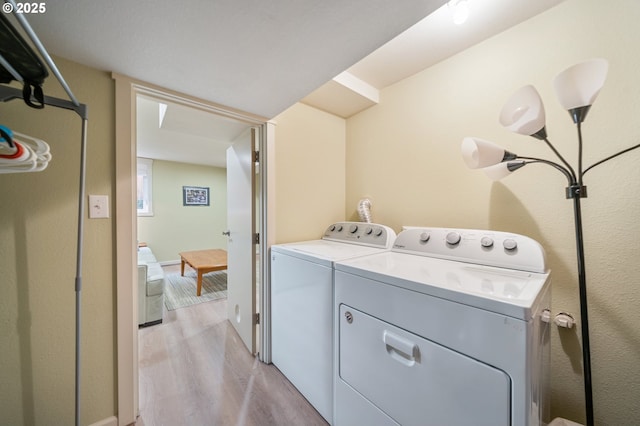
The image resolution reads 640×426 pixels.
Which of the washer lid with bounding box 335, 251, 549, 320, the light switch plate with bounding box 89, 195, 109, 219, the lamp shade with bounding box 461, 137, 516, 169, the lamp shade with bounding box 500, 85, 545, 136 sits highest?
the lamp shade with bounding box 500, 85, 545, 136

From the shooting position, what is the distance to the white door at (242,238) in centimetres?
181

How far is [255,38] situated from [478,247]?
145 cm

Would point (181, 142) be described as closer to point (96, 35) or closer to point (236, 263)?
point (236, 263)

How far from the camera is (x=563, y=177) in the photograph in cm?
115

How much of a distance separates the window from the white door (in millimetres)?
3496

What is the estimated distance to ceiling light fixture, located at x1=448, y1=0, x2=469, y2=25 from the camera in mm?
1146

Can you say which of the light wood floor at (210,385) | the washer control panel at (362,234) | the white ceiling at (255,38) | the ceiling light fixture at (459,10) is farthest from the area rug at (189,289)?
the ceiling light fixture at (459,10)

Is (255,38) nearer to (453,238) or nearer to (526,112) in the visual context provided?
(526,112)

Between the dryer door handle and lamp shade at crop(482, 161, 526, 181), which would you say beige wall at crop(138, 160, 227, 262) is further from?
lamp shade at crop(482, 161, 526, 181)

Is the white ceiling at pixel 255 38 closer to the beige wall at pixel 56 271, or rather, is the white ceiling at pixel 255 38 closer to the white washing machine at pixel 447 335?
the beige wall at pixel 56 271

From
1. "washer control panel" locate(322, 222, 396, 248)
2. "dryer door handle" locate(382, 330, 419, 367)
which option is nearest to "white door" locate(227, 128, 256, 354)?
"washer control panel" locate(322, 222, 396, 248)

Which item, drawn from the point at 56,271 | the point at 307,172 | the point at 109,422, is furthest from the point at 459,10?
the point at 109,422

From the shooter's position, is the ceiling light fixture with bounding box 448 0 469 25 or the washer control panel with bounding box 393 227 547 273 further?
the ceiling light fixture with bounding box 448 0 469 25

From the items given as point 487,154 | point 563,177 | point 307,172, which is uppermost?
point 307,172
